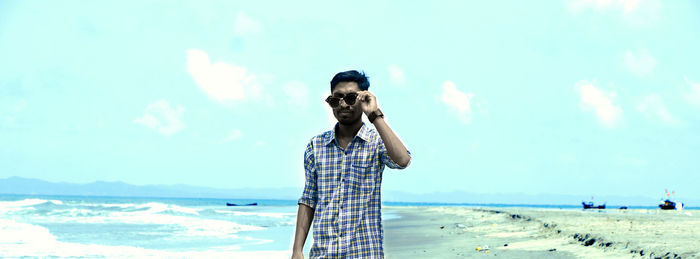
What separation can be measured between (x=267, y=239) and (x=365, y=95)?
1302 cm

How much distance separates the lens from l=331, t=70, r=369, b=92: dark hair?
8.05 feet

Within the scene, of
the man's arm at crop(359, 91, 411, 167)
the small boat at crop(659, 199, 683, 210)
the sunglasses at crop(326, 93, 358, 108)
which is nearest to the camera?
the man's arm at crop(359, 91, 411, 167)

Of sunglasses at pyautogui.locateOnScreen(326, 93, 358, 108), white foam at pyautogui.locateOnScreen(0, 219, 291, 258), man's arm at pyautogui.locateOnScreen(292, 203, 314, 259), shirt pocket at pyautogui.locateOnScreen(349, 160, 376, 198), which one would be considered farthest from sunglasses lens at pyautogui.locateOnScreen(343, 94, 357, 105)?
white foam at pyautogui.locateOnScreen(0, 219, 291, 258)

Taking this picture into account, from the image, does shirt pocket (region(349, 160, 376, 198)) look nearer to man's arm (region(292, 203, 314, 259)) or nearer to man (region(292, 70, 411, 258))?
man (region(292, 70, 411, 258))

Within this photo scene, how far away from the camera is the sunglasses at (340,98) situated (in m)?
2.39

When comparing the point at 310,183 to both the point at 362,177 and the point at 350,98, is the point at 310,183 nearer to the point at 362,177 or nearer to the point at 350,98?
the point at 362,177

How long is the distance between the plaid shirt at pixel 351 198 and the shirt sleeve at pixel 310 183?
7 centimetres

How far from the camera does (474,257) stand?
367 inches

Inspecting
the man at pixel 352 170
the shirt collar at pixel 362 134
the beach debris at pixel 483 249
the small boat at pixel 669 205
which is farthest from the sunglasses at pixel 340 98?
the small boat at pixel 669 205

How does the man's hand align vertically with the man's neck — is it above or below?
above

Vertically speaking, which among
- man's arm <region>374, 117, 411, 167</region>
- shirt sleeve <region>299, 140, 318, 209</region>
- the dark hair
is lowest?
shirt sleeve <region>299, 140, 318, 209</region>

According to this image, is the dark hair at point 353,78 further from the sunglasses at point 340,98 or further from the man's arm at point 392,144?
the man's arm at point 392,144

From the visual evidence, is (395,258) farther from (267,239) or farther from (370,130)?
(370,130)

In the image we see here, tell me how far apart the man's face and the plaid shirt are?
6 centimetres
